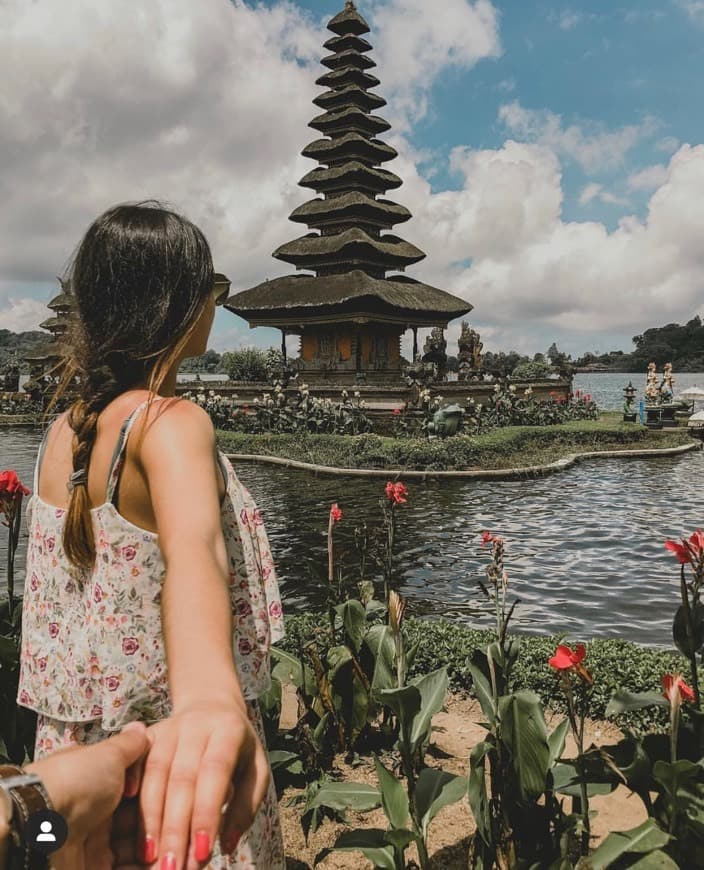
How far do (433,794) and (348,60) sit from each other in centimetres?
3775

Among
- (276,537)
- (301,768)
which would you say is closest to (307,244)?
(276,537)

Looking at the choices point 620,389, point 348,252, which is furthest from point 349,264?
point 620,389

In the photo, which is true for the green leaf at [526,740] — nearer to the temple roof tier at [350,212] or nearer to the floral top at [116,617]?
the floral top at [116,617]

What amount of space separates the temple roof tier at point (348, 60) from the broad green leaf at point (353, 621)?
3596 cm

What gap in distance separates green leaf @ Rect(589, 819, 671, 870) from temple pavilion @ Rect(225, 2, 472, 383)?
964 inches

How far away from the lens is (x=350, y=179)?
32156mm

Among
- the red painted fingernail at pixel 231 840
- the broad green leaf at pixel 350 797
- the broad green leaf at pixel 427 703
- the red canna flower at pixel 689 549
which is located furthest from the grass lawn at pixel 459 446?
the red painted fingernail at pixel 231 840

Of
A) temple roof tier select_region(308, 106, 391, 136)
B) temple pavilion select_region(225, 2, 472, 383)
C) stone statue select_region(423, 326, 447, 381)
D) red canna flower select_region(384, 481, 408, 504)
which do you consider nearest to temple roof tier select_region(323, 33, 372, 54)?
temple pavilion select_region(225, 2, 472, 383)

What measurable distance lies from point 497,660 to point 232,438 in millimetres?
17942

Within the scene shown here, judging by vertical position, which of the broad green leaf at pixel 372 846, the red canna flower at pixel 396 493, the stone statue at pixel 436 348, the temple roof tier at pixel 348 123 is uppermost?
the temple roof tier at pixel 348 123

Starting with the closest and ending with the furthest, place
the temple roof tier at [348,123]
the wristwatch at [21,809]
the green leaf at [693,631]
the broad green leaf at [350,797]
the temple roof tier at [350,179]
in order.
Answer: the wristwatch at [21,809] < the green leaf at [693,631] < the broad green leaf at [350,797] < the temple roof tier at [350,179] < the temple roof tier at [348,123]

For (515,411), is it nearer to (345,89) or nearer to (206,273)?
(345,89)

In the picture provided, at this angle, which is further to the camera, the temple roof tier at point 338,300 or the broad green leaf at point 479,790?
the temple roof tier at point 338,300

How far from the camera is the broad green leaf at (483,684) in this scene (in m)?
2.84
